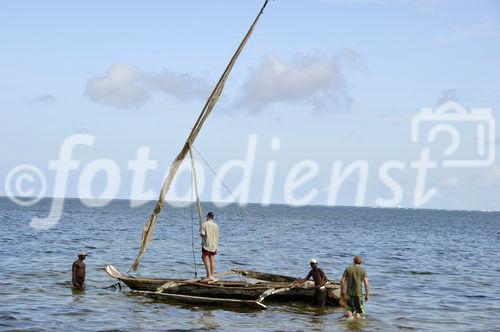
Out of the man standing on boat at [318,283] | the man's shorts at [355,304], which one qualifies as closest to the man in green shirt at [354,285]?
the man's shorts at [355,304]

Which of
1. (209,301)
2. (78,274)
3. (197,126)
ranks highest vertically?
(197,126)

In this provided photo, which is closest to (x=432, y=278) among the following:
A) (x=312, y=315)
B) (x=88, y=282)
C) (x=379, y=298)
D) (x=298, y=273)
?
(x=298, y=273)

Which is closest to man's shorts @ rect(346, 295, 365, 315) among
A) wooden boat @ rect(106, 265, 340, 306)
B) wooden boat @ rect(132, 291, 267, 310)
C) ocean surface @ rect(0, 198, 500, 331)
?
ocean surface @ rect(0, 198, 500, 331)

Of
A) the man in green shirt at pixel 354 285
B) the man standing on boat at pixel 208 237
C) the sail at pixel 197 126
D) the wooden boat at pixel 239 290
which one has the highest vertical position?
the sail at pixel 197 126

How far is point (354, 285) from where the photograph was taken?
19.1 meters

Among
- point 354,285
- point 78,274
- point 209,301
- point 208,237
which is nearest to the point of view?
point 354,285

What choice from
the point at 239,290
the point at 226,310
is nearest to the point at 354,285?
the point at 239,290

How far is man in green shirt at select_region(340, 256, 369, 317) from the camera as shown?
1903cm

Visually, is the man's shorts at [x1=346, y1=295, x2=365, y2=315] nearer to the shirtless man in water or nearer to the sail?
the sail

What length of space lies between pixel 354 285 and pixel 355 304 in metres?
0.81

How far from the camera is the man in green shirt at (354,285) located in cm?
1903

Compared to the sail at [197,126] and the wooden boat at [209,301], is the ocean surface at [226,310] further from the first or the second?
the sail at [197,126]

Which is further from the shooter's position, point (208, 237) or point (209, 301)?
point (208, 237)

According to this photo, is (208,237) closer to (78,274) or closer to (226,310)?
(226,310)
